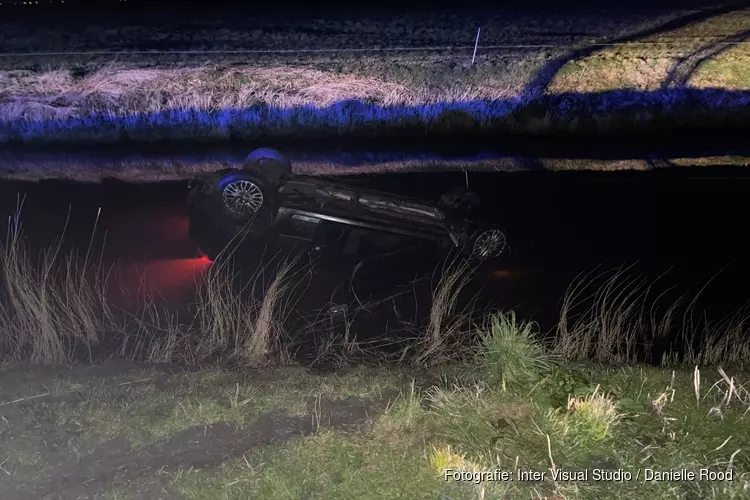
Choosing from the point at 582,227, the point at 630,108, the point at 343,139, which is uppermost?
the point at 630,108

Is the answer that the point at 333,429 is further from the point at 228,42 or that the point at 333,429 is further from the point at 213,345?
the point at 228,42

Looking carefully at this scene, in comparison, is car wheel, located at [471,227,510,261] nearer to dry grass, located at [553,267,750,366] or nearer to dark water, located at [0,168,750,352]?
dark water, located at [0,168,750,352]

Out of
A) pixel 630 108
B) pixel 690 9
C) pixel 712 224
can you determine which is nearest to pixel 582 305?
pixel 712 224

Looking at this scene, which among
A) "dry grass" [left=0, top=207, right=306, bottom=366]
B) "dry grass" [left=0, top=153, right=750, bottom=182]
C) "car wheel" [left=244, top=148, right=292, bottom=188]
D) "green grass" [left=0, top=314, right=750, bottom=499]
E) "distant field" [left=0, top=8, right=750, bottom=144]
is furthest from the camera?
"distant field" [left=0, top=8, right=750, bottom=144]

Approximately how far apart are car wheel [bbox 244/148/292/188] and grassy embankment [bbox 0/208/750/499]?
1.08 m

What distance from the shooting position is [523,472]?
3.25 meters

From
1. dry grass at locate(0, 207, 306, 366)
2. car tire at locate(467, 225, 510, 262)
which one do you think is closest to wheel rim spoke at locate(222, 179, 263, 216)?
dry grass at locate(0, 207, 306, 366)

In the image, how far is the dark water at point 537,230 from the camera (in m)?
5.88

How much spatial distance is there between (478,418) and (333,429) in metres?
0.88

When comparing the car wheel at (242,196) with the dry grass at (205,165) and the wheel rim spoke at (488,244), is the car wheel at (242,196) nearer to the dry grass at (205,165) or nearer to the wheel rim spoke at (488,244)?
the dry grass at (205,165)

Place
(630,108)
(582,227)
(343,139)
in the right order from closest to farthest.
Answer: (582,227) → (343,139) → (630,108)

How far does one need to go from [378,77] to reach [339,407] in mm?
6744

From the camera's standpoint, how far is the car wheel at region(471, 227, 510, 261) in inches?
230

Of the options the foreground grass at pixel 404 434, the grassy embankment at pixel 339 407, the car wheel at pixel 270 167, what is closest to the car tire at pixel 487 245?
the grassy embankment at pixel 339 407
